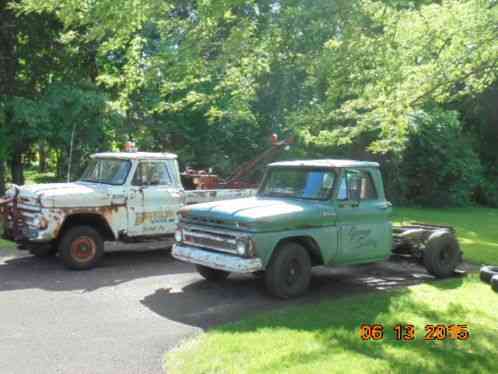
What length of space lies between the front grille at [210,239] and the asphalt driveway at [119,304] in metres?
0.73

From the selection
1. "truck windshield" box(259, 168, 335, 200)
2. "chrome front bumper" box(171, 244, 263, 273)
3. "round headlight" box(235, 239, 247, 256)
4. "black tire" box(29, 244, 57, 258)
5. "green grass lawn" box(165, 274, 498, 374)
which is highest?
"truck windshield" box(259, 168, 335, 200)

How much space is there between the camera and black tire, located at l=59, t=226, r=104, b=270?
10.3 m

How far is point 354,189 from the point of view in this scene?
9.40 m

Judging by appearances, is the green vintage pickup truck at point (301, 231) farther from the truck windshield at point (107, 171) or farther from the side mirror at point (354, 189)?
the truck windshield at point (107, 171)

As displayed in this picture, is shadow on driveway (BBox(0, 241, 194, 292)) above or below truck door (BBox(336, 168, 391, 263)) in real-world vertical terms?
below

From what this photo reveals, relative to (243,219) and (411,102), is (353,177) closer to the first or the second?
(411,102)

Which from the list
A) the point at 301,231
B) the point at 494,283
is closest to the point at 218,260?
the point at 301,231

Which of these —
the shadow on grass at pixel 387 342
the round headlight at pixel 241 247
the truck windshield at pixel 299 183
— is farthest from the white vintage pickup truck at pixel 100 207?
the shadow on grass at pixel 387 342

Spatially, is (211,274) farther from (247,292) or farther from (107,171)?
(107,171)

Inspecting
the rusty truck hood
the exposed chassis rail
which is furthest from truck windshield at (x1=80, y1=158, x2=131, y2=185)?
the exposed chassis rail

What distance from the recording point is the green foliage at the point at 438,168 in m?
25.0

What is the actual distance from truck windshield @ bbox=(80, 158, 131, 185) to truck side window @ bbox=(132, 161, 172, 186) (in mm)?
221

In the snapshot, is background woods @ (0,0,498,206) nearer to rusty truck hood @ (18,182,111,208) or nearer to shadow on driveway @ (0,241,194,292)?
rusty truck hood @ (18,182,111,208)

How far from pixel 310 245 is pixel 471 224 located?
1275cm
